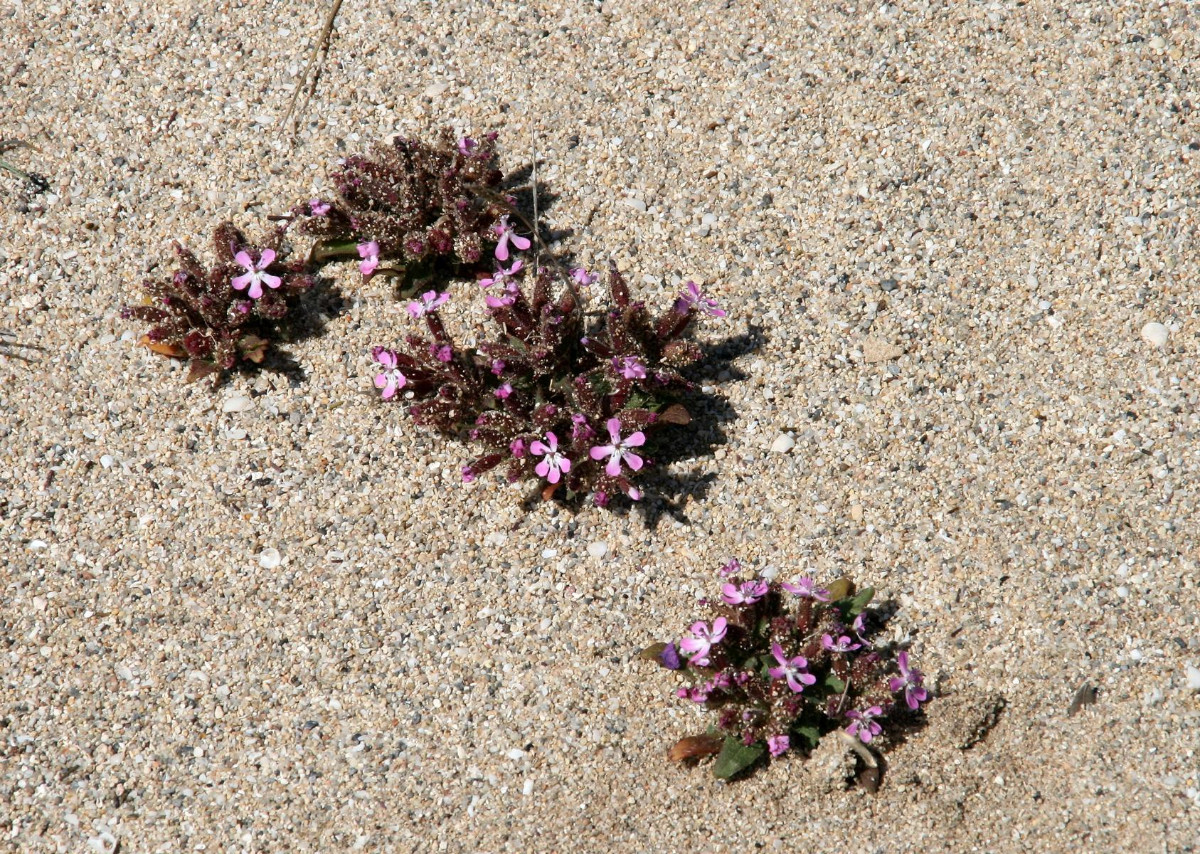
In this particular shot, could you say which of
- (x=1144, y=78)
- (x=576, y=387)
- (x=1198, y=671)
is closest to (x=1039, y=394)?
(x=1198, y=671)

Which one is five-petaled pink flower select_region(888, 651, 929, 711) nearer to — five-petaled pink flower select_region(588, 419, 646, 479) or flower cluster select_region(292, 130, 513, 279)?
Result: five-petaled pink flower select_region(588, 419, 646, 479)

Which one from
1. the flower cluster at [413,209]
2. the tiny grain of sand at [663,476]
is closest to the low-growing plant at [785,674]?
the tiny grain of sand at [663,476]

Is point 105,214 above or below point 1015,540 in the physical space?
below

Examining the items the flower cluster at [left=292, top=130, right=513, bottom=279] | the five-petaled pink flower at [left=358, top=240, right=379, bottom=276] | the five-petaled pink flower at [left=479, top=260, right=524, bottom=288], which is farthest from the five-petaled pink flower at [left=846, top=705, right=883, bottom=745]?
the five-petaled pink flower at [left=358, top=240, right=379, bottom=276]

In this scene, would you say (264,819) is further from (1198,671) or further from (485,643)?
(1198,671)

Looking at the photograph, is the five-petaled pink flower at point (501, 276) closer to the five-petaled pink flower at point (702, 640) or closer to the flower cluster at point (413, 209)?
the flower cluster at point (413, 209)

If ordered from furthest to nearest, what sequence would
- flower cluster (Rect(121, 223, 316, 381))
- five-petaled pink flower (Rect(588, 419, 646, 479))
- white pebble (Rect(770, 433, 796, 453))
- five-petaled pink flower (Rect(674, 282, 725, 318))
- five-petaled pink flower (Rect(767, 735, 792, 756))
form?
flower cluster (Rect(121, 223, 316, 381)) < white pebble (Rect(770, 433, 796, 453)) < five-petaled pink flower (Rect(674, 282, 725, 318)) < five-petaled pink flower (Rect(588, 419, 646, 479)) < five-petaled pink flower (Rect(767, 735, 792, 756))

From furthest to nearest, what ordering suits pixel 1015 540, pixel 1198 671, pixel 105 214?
pixel 105 214 → pixel 1015 540 → pixel 1198 671
